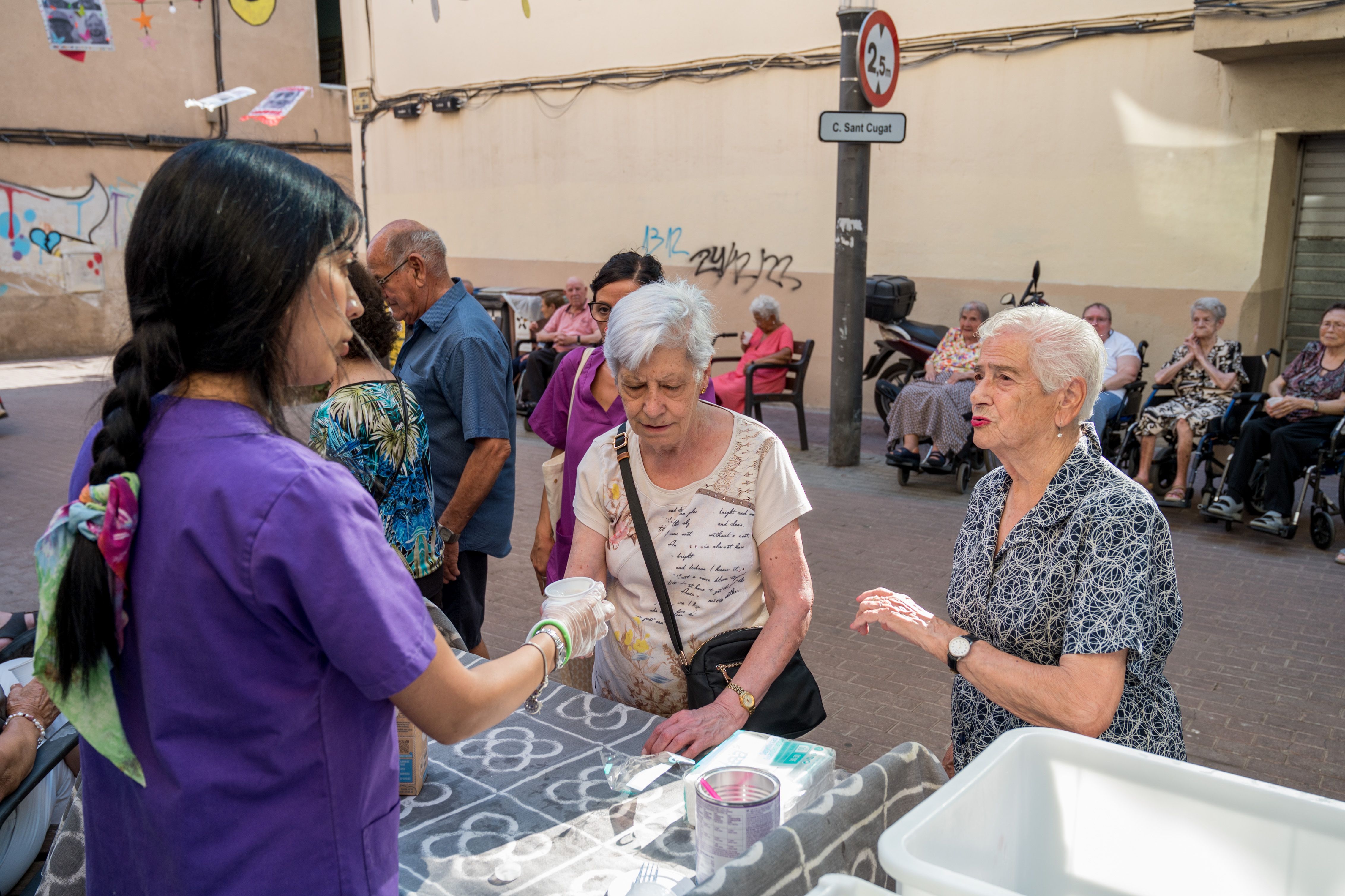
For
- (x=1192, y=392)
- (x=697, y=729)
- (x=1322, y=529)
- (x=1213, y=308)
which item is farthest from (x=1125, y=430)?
(x=697, y=729)

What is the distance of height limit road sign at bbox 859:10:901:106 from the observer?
7754mm

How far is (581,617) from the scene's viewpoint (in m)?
1.70

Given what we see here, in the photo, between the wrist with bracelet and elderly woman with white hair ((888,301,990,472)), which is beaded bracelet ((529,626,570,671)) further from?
elderly woman with white hair ((888,301,990,472))

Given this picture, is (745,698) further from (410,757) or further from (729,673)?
(410,757)

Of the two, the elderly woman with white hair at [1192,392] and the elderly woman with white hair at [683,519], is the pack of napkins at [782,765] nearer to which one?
the elderly woman with white hair at [683,519]

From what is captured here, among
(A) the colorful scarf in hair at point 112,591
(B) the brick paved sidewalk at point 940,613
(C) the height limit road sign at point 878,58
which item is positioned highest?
(C) the height limit road sign at point 878,58

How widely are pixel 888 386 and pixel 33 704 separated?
7.30m

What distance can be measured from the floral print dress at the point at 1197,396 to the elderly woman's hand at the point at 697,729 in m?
6.01

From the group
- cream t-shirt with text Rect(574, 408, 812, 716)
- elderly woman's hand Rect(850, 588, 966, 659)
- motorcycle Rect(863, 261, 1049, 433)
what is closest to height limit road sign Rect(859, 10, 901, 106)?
motorcycle Rect(863, 261, 1049, 433)

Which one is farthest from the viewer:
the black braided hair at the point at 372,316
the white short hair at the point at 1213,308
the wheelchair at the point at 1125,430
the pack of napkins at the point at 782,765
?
the wheelchair at the point at 1125,430

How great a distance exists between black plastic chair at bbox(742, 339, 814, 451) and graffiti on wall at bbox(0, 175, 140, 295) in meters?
11.7

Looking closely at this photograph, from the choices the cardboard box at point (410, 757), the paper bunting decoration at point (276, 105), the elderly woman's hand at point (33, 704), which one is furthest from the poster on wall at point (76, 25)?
the cardboard box at point (410, 757)

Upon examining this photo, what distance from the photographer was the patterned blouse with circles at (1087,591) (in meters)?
1.96

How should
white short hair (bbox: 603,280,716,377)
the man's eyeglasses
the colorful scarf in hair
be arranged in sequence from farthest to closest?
the man's eyeglasses, white short hair (bbox: 603,280,716,377), the colorful scarf in hair
